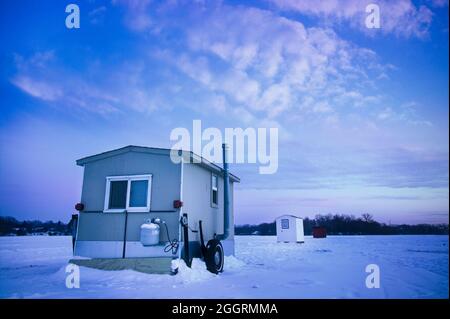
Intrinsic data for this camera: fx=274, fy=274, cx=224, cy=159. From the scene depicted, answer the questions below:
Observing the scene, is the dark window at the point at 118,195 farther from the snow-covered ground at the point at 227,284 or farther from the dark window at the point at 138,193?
the snow-covered ground at the point at 227,284

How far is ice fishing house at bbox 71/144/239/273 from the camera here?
754 centimetres

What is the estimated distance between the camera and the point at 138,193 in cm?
823

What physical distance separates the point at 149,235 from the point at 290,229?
59.6ft

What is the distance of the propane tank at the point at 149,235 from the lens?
24.6 ft

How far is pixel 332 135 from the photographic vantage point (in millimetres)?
12484

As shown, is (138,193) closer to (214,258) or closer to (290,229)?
(214,258)

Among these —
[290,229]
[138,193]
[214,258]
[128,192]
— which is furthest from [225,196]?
[290,229]

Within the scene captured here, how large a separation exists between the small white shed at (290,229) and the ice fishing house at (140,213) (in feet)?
52.0

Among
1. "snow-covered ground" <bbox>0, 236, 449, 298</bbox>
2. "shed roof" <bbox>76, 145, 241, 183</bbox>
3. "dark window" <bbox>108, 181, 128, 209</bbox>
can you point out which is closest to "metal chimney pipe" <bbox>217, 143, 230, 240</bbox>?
"shed roof" <bbox>76, 145, 241, 183</bbox>

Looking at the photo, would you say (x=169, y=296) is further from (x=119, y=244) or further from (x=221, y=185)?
(x=221, y=185)

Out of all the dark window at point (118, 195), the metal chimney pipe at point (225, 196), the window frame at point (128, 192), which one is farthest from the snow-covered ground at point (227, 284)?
the metal chimney pipe at point (225, 196)

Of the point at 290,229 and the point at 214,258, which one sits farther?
the point at 290,229
